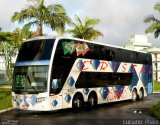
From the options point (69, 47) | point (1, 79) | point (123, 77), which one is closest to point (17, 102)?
point (69, 47)

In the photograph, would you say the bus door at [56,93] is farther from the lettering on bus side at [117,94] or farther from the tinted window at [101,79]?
the lettering on bus side at [117,94]

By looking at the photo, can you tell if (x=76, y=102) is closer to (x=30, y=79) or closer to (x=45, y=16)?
(x=30, y=79)

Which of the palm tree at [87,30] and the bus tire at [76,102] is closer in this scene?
the bus tire at [76,102]

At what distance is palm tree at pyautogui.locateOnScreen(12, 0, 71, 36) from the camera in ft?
97.3

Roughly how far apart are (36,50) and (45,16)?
40.2 feet

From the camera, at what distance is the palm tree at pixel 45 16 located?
29656 millimetres

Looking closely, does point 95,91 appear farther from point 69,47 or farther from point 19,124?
point 19,124

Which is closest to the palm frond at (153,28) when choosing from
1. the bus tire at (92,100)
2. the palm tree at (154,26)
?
the palm tree at (154,26)

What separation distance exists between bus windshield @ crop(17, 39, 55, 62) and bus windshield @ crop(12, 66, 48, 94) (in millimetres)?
508

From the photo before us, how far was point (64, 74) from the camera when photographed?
699 inches

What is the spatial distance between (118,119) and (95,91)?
476cm

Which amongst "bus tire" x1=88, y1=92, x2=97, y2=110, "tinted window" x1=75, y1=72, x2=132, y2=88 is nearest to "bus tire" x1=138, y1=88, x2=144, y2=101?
"tinted window" x1=75, y1=72, x2=132, y2=88

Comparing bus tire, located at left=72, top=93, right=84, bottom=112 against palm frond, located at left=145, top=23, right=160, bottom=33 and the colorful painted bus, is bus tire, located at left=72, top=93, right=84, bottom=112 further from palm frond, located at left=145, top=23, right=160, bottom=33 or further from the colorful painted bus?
palm frond, located at left=145, top=23, right=160, bottom=33

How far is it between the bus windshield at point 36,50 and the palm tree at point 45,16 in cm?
1150
